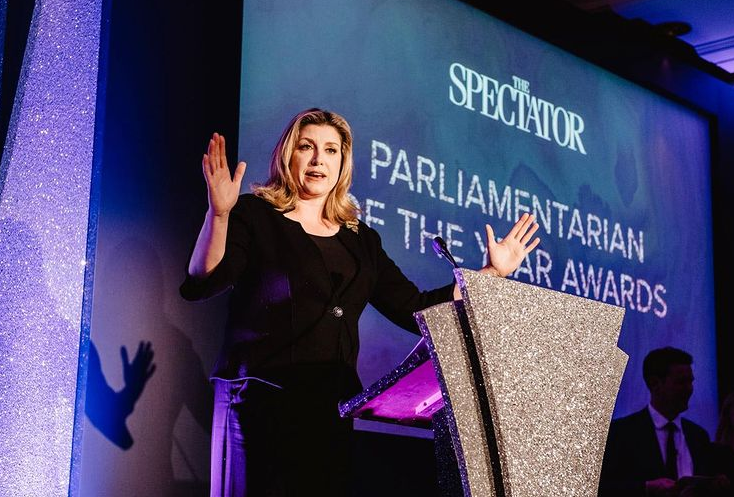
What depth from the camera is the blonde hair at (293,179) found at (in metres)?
2.67

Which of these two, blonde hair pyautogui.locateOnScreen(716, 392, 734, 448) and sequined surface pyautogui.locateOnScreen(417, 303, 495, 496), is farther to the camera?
blonde hair pyautogui.locateOnScreen(716, 392, 734, 448)

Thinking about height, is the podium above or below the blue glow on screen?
below

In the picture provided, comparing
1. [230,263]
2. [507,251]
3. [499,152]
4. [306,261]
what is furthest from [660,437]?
[230,263]

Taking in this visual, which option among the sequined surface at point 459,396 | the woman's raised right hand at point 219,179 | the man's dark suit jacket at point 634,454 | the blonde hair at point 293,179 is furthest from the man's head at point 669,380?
the sequined surface at point 459,396

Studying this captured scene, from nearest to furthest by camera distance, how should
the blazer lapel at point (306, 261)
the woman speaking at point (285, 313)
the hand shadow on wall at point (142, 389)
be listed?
the woman speaking at point (285, 313), the blazer lapel at point (306, 261), the hand shadow on wall at point (142, 389)

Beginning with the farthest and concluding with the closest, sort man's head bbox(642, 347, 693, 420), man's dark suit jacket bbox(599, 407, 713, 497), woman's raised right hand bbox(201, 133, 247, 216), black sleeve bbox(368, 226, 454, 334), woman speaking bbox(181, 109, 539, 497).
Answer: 1. man's head bbox(642, 347, 693, 420)
2. man's dark suit jacket bbox(599, 407, 713, 497)
3. black sleeve bbox(368, 226, 454, 334)
4. woman speaking bbox(181, 109, 539, 497)
5. woman's raised right hand bbox(201, 133, 247, 216)

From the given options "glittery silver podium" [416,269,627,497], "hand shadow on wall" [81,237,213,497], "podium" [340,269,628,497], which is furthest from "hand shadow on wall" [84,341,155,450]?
"glittery silver podium" [416,269,627,497]

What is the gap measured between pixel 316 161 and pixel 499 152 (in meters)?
2.22

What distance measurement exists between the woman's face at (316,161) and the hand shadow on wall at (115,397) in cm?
87

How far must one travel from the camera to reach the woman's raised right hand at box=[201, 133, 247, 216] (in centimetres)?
224

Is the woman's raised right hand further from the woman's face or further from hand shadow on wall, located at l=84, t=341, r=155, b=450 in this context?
hand shadow on wall, located at l=84, t=341, r=155, b=450

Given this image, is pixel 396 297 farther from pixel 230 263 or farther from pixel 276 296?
pixel 230 263

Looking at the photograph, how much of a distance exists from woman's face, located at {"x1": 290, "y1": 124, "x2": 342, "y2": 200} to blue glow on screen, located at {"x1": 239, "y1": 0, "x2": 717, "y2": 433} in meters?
0.92

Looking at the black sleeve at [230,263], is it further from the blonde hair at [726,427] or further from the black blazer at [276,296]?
the blonde hair at [726,427]
